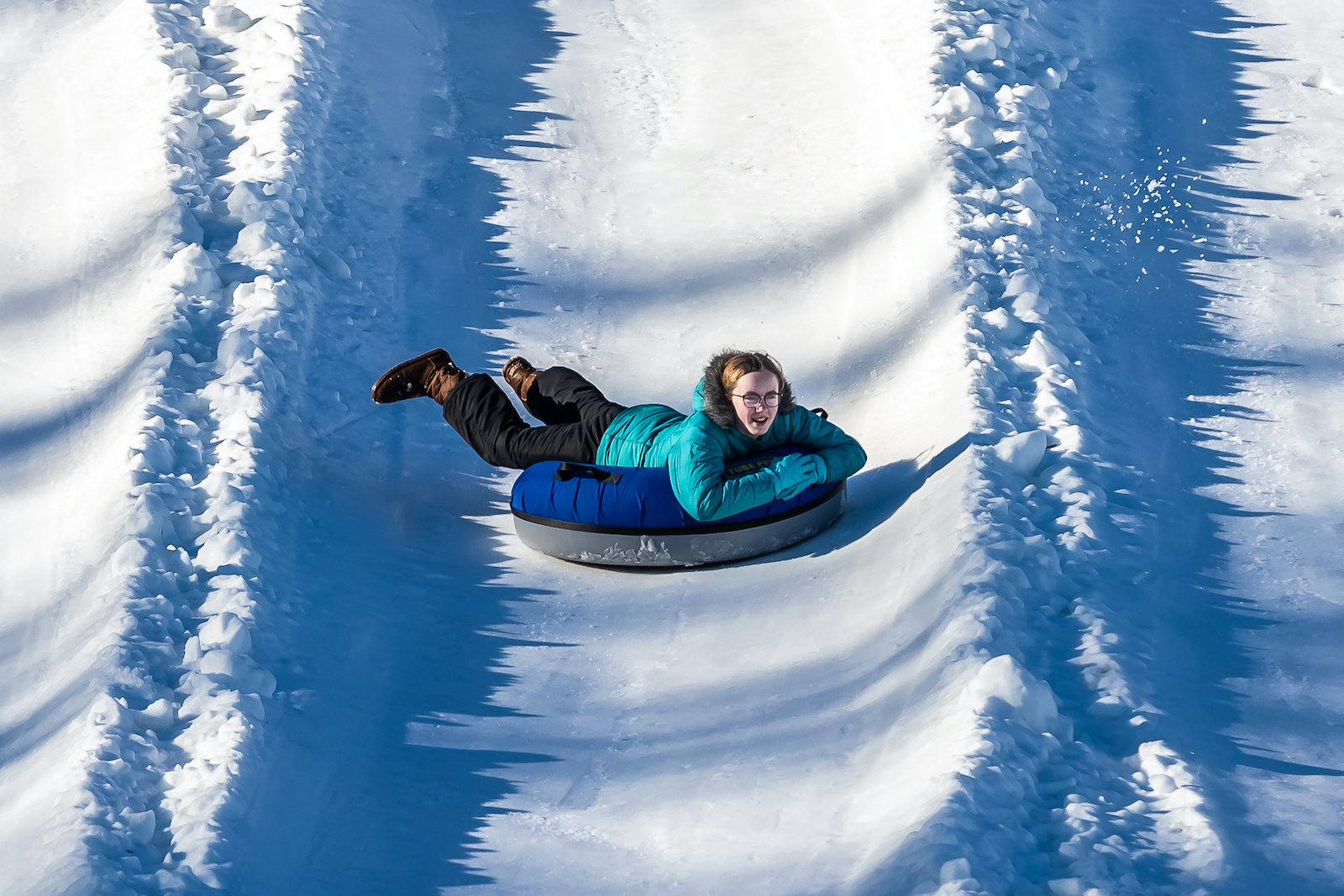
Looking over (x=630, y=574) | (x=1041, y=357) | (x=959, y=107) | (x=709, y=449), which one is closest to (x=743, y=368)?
(x=709, y=449)

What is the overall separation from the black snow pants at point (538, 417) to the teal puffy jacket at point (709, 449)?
0.10m

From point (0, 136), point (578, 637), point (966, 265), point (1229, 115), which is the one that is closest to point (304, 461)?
point (578, 637)

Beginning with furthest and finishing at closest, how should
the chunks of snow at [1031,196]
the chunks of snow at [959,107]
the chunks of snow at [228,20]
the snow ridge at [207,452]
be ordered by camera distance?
the chunks of snow at [228,20], the chunks of snow at [959,107], the chunks of snow at [1031,196], the snow ridge at [207,452]

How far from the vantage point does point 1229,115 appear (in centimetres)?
705

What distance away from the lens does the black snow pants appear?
4844mm

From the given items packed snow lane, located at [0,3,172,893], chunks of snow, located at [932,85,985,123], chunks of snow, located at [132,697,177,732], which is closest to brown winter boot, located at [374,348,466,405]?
packed snow lane, located at [0,3,172,893]

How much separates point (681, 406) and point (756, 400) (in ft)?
4.41

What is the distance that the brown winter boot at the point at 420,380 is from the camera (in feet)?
16.9

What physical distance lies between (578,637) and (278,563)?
1.14 meters

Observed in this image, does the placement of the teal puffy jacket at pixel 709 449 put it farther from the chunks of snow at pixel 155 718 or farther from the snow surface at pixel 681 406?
the chunks of snow at pixel 155 718

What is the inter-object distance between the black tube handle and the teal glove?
1.97 ft

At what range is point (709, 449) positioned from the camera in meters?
4.34

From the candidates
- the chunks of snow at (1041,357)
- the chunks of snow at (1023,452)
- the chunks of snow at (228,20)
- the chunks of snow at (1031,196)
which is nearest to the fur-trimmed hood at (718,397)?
the chunks of snow at (1023,452)

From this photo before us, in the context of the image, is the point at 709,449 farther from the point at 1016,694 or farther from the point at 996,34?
the point at 996,34
